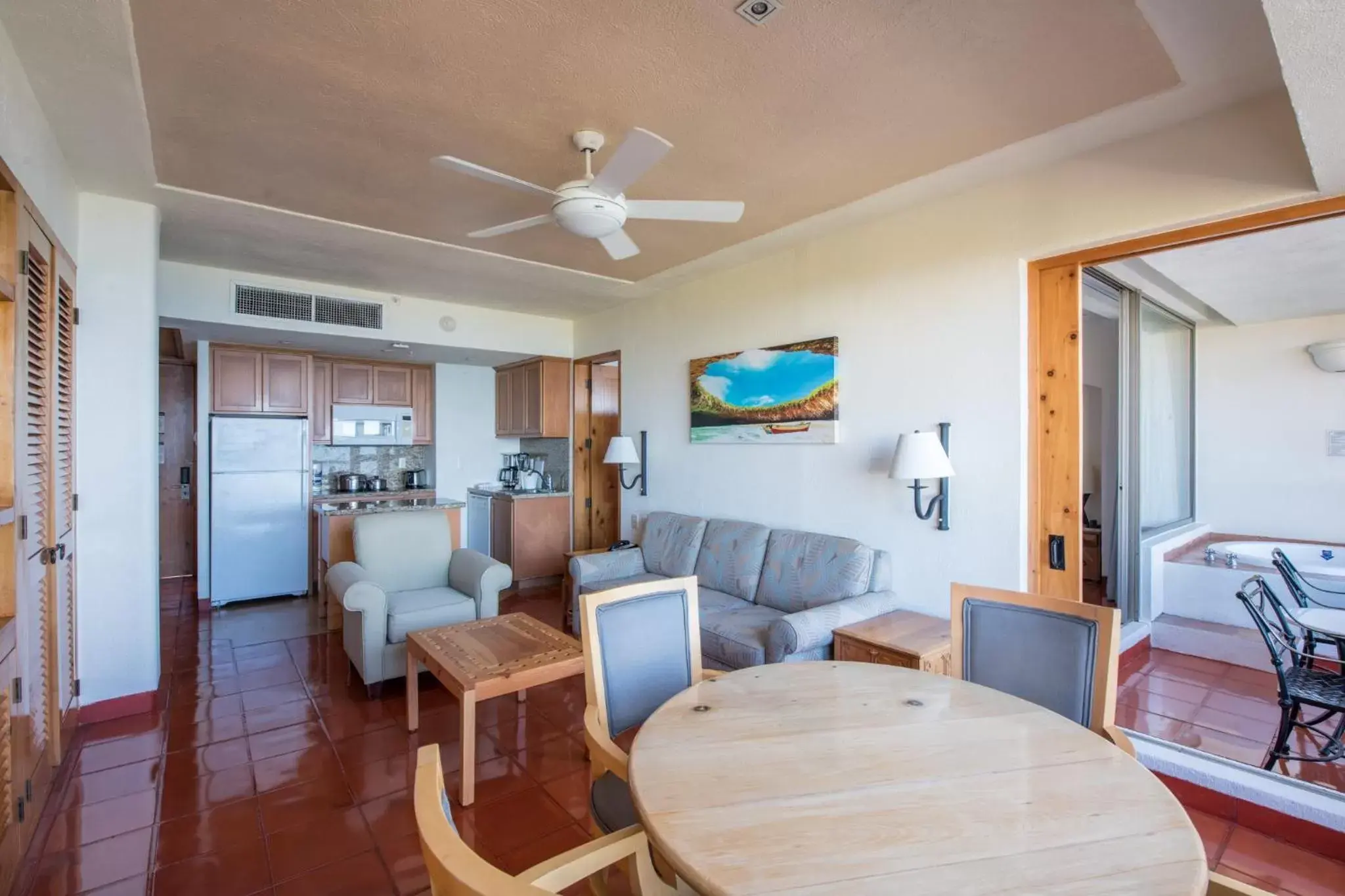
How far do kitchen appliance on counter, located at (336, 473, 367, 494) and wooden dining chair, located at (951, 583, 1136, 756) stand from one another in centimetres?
551

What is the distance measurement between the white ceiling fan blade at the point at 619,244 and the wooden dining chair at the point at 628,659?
1436mm

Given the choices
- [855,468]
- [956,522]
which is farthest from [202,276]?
[956,522]

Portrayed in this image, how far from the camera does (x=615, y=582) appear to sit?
4.13m

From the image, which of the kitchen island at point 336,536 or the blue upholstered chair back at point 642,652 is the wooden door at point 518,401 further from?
the blue upholstered chair back at point 642,652

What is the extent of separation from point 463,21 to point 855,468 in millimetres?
2611

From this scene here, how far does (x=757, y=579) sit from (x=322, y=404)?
14.3 ft

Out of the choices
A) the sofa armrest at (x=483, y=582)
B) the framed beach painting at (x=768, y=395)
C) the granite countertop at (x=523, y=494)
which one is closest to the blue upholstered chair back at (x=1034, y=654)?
the framed beach painting at (x=768, y=395)

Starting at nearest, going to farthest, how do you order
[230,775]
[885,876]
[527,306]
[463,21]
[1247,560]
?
[885,876] < [463,21] < [230,775] < [1247,560] < [527,306]

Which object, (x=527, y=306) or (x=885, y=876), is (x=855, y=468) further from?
(x=527, y=306)

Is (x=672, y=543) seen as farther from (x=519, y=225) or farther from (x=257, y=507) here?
(x=257, y=507)

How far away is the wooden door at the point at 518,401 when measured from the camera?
595 cm

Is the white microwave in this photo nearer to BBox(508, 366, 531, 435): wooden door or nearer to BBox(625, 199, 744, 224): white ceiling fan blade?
BBox(508, 366, 531, 435): wooden door

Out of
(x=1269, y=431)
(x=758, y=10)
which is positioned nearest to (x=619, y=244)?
(x=758, y=10)

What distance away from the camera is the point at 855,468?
3.35 metres
